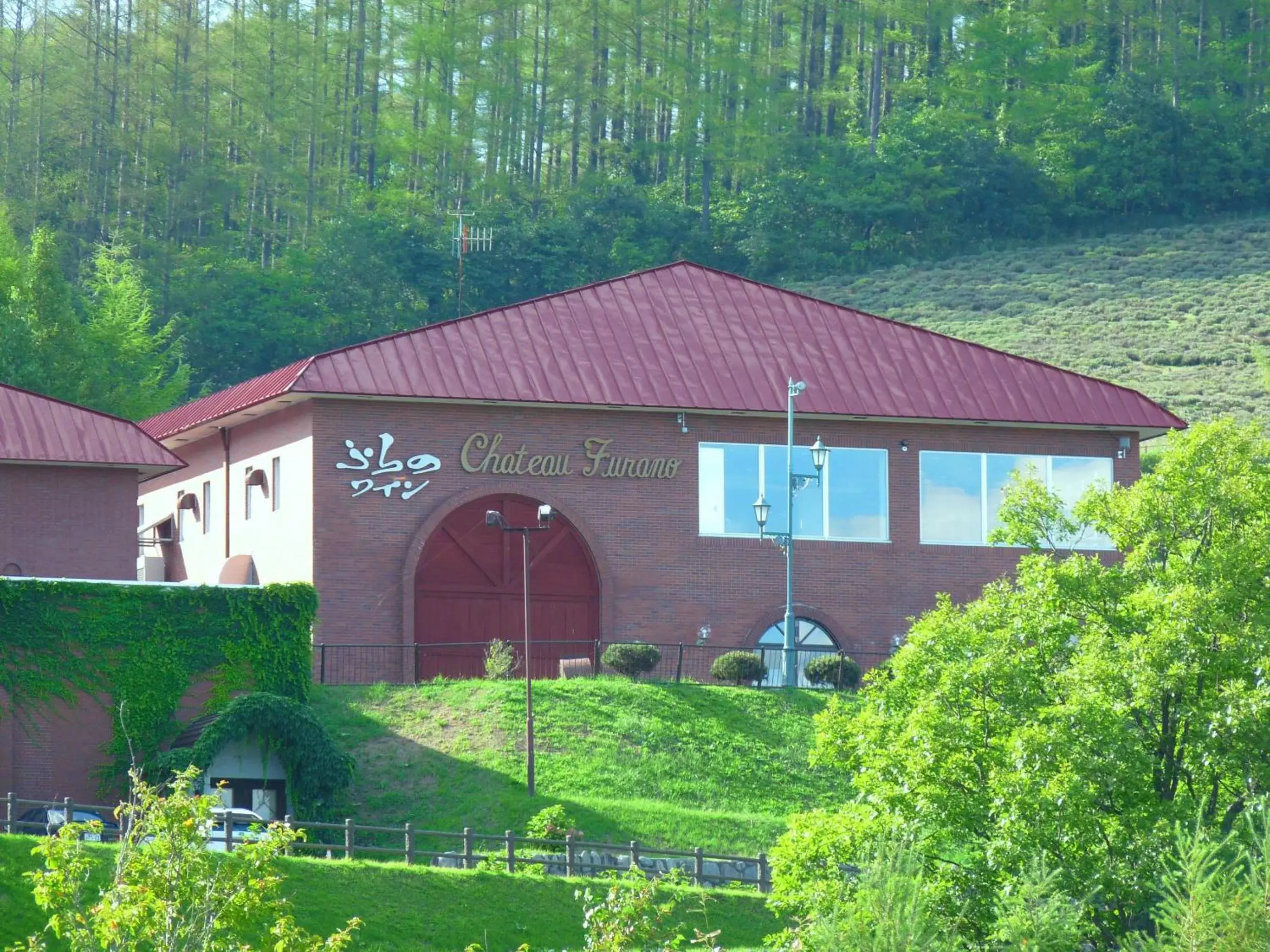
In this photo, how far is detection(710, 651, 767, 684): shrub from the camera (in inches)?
1458

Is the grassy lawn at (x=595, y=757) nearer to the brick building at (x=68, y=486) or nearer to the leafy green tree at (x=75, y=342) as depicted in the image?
the brick building at (x=68, y=486)

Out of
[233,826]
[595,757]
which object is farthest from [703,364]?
[233,826]

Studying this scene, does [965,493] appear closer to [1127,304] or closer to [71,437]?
[71,437]

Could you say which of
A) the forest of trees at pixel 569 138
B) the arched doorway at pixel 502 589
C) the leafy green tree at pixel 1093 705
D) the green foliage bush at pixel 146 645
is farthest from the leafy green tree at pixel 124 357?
the leafy green tree at pixel 1093 705

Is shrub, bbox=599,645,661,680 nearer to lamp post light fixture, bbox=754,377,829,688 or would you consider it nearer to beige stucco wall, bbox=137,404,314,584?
lamp post light fixture, bbox=754,377,829,688

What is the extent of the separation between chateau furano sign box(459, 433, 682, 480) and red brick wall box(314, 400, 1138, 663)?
0.08 m

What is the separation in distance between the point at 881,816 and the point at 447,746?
42.7 feet

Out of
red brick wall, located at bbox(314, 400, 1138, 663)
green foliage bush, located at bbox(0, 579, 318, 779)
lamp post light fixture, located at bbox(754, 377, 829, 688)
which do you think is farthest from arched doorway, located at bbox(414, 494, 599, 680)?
green foliage bush, located at bbox(0, 579, 318, 779)

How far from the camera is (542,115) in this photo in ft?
303

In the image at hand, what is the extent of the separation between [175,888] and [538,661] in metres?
23.0

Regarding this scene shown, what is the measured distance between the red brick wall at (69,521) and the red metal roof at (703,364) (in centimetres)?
315

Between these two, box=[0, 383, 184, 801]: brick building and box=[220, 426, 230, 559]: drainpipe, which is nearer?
box=[0, 383, 184, 801]: brick building

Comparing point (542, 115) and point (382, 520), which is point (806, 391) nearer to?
point (382, 520)

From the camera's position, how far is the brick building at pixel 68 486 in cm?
3766
